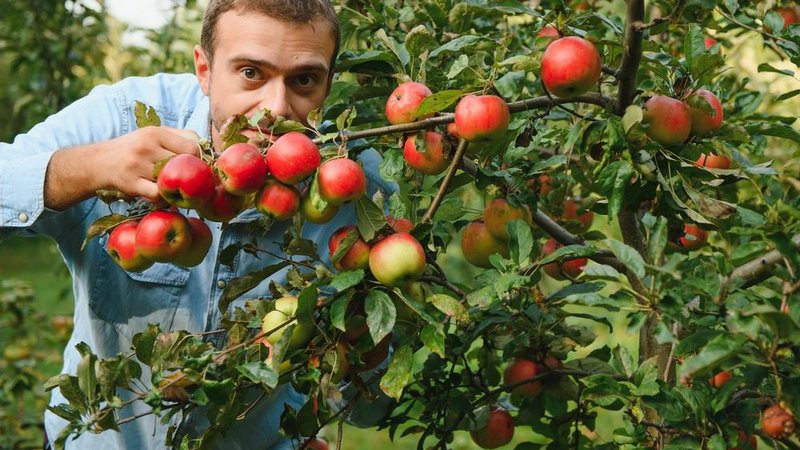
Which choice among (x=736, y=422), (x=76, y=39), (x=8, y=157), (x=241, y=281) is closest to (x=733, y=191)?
(x=736, y=422)

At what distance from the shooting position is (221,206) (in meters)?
1.29

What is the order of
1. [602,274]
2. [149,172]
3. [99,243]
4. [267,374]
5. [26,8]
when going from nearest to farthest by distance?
[602,274], [267,374], [149,172], [99,243], [26,8]

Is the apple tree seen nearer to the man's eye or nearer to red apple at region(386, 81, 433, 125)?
red apple at region(386, 81, 433, 125)

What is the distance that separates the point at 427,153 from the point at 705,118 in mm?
430

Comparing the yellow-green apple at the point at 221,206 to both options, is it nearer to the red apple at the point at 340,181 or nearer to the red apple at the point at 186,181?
the red apple at the point at 186,181

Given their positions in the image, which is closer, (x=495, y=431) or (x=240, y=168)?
(x=240, y=168)

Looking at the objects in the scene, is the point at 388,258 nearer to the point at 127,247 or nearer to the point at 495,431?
the point at 127,247

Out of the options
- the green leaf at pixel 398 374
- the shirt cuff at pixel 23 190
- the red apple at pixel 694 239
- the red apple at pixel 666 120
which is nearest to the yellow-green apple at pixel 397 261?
the green leaf at pixel 398 374

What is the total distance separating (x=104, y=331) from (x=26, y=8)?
6.57 ft

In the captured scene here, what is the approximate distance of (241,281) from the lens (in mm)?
1430

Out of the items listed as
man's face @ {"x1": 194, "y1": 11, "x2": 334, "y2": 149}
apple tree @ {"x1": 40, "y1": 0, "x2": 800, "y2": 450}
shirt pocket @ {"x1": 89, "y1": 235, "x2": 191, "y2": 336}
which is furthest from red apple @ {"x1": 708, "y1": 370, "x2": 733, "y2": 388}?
shirt pocket @ {"x1": 89, "y1": 235, "x2": 191, "y2": 336}

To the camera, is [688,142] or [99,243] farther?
[99,243]

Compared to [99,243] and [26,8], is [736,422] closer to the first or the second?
[99,243]

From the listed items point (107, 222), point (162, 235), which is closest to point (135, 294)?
point (107, 222)
